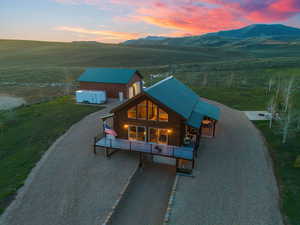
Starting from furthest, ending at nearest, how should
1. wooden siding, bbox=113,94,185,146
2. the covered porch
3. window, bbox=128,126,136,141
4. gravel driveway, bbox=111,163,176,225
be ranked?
window, bbox=128,126,136,141 < wooden siding, bbox=113,94,185,146 < the covered porch < gravel driveway, bbox=111,163,176,225

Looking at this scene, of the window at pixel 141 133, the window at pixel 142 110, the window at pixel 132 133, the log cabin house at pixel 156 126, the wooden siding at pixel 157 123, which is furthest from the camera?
the window at pixel 132 133

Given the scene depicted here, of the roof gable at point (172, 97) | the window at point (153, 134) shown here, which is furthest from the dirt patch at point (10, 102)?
the window at point (153, 134)

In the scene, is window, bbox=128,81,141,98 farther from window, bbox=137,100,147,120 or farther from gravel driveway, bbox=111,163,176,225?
gravel driveway, bbox=111,163,176,225

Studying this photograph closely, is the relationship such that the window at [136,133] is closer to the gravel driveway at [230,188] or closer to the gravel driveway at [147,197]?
→ the gravel driveway at [147,197]

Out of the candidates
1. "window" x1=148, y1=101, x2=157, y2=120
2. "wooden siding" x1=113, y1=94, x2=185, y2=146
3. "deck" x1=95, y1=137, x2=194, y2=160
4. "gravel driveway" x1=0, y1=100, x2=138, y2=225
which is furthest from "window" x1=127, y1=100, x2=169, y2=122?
"gravel driveway" x1=0, y1=100, x2=138, y2=225

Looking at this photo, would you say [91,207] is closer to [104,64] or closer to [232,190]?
[232,190]

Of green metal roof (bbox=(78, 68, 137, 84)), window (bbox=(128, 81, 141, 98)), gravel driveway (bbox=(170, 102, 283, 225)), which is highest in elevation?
green metal roof (bbox=(78, 68, 137, 84))
